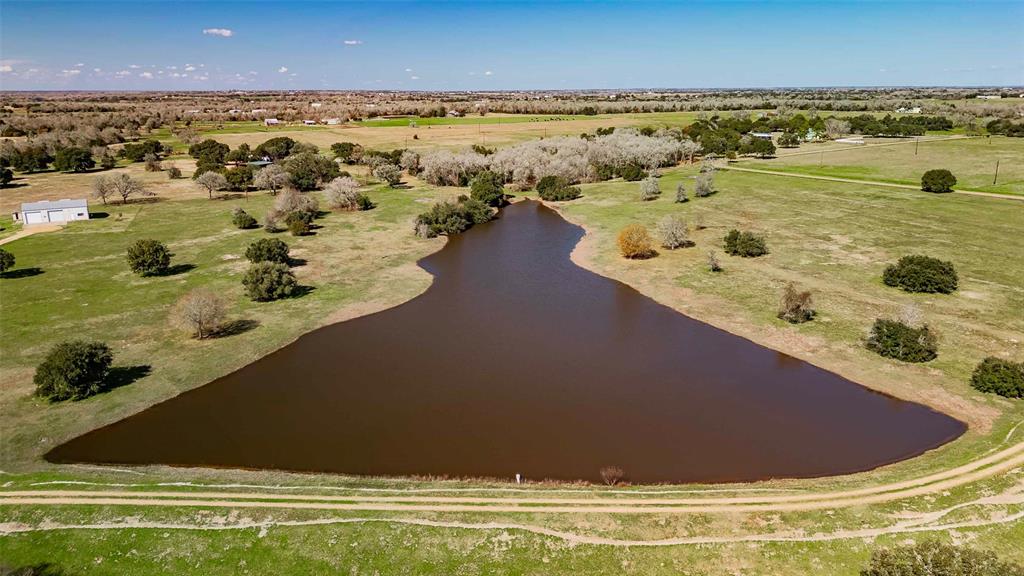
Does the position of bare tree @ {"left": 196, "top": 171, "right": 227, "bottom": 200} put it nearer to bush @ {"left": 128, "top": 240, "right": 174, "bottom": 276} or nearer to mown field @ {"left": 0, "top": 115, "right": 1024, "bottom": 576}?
mown field @ {"left": 0, "top": 115, "right": 1024, "bottom": 576}

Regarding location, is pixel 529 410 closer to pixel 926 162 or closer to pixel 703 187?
pixel 703 187

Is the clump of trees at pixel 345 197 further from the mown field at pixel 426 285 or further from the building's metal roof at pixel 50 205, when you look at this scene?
the building's metal roof at pixel 50 205

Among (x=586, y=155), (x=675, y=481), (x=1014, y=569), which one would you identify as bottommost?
(x=675, y=481)

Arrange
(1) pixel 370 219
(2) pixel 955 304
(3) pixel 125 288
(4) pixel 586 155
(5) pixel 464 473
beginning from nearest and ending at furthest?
(5) pixel 464 473
(2) pixel 955 304
(3) pixel 125 288
(1) pixel 370 219
(4) pixel 586 155

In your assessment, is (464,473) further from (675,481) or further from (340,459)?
(675,481)

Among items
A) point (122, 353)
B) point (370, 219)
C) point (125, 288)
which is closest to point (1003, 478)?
point (122, 353)

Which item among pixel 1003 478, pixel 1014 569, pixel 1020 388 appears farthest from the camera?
pixel 1020 388

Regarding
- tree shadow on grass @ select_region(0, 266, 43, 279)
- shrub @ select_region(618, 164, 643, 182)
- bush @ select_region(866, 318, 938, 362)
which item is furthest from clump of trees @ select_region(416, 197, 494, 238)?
bush @ select_region(866, 318, 938, 362)

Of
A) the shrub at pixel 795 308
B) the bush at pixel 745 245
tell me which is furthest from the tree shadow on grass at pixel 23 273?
the bush at pixel 745 245
